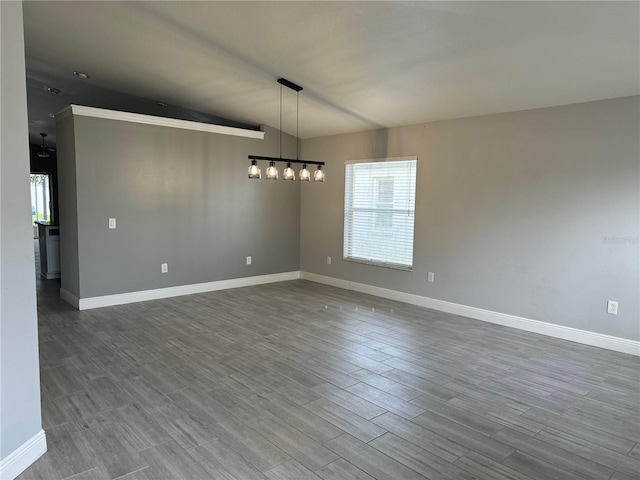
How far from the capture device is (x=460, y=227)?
5.11m

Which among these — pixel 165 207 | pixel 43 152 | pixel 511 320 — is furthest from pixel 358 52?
pixel 43 152

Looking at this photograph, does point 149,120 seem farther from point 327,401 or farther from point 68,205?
point 327,401

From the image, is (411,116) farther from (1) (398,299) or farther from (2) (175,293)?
(2) (175,293)

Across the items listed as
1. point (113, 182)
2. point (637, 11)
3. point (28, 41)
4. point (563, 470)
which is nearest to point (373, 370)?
point (563, 470)

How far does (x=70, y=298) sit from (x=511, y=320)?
18.8 ft

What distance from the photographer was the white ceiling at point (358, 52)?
292 centimetres

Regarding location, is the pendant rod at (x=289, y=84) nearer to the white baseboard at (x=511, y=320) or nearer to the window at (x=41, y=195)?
the white baseboard at (x=511, y=320)

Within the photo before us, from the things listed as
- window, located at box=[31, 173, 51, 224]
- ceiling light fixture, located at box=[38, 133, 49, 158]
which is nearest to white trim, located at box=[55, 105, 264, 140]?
ceiling light fixture, located at box=[38, 133, 49, 158]

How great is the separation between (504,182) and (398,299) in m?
2.22

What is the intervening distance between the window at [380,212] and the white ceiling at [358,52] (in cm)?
83

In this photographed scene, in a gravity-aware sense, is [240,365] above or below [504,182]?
below

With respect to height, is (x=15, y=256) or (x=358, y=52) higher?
(x=358, y=52)

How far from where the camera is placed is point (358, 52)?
3.66 meters

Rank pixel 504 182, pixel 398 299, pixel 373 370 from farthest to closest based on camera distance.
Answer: pixel 398 299 < pixel 504 182 < pixel 373 370
